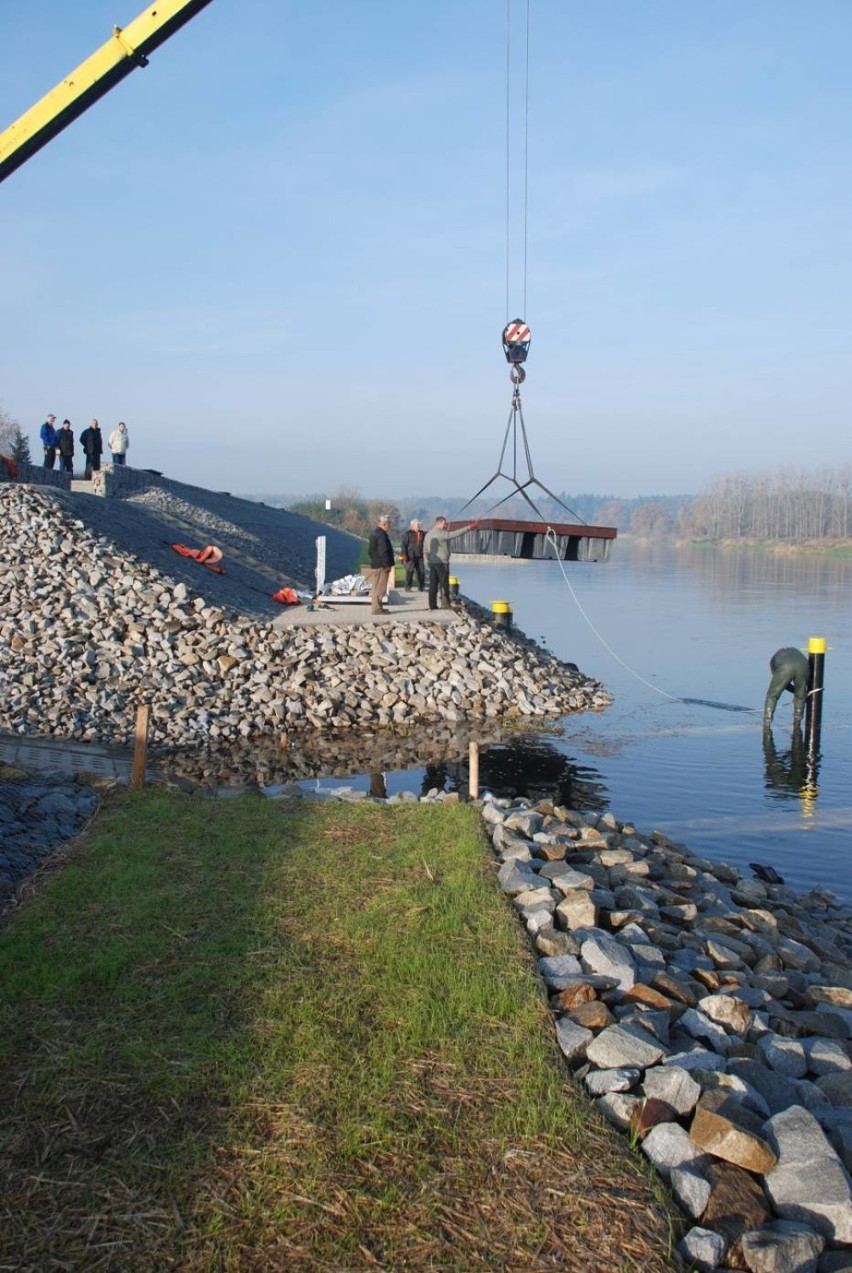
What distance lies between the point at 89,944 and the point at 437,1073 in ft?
8.39

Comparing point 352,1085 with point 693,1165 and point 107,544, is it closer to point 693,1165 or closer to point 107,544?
point 693,1165

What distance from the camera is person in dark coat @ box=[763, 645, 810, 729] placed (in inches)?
706

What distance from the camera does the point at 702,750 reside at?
16781 millimetres

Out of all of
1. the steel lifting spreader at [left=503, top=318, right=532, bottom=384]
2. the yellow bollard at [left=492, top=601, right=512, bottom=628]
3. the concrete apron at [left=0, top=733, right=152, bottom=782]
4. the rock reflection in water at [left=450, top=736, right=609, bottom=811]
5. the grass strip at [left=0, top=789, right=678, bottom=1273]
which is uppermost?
the steel lifting spreader at [left=503, top=318, right=532, bottom=384]

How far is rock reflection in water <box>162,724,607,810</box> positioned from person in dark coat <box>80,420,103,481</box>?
60.1 ft

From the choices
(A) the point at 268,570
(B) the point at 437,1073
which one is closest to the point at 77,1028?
(B) the point at 437,1073

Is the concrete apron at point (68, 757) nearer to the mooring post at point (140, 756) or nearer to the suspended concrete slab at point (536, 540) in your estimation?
the mooring post at point (140, 756)

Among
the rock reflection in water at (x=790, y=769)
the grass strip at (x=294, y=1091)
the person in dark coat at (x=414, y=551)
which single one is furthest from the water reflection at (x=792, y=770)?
the person in dark coat at (x=414, y=551)

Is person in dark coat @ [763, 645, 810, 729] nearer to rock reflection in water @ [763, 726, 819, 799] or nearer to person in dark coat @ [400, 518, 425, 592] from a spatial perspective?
rock reflection in water @ [763, 726, 819, 799]

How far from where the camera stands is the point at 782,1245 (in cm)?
359

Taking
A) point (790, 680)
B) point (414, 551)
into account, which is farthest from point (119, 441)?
point (790, 680)

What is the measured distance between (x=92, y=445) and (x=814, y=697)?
22.8 m

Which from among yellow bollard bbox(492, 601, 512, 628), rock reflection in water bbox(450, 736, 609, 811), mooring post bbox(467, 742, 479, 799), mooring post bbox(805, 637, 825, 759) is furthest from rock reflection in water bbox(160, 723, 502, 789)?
yellow bollard bbox(492, 601, 512, 628)

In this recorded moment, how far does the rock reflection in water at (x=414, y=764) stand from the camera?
13.9 meters
